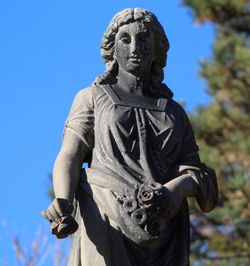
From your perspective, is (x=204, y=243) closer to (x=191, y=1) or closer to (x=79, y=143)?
(x=191, y=1)

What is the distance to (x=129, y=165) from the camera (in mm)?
8188

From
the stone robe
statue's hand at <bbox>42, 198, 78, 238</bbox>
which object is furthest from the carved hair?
statue's hand at <bbox>42, 198, 78, 238</bbox>

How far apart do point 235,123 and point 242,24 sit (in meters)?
2.39

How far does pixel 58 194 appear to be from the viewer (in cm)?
806

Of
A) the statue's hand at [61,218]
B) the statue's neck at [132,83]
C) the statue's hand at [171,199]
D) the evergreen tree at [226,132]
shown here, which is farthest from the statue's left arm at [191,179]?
the evergreen tree at [226,132]

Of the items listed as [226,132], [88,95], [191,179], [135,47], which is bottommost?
[191,179]

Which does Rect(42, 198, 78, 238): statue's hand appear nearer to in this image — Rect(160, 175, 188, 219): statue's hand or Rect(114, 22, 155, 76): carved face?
Rect(160, 175, 188, 219): statue's hand

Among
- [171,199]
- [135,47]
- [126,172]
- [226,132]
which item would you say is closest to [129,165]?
[126,172]

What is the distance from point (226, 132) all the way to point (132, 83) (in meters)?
16.2

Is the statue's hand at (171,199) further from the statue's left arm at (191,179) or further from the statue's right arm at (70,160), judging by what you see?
the statue's right arm at (70,160)

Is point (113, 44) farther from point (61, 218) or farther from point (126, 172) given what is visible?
point (61, 218)

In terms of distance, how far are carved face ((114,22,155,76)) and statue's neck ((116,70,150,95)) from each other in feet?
0.10

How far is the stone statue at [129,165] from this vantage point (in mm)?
8000

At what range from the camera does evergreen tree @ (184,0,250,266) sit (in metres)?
22.6
